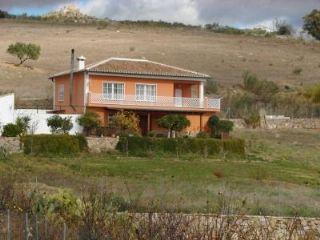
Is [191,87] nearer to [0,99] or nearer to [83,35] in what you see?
[0,99]

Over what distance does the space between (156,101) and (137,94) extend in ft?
5.30

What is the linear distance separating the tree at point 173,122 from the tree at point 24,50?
125ft

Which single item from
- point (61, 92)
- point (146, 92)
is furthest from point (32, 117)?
point (61, 92)

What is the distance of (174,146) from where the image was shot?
48.0m

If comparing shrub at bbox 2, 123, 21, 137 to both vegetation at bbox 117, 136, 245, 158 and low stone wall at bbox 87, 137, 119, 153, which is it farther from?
vegetation at bbox 117, 136, 245, 158

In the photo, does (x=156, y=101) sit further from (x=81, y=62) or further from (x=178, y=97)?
(x=81, y=62)

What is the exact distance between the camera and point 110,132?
5244 centimetres

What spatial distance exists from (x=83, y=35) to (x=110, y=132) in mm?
70054

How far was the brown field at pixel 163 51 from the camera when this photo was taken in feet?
294

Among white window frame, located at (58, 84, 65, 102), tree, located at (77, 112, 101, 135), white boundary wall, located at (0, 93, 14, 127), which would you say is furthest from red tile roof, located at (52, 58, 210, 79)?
white boundary wall, located at (0, 93, 14, 127)

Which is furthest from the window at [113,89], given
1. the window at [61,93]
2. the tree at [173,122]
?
the window at [61,93]

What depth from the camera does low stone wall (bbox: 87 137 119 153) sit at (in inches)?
1895

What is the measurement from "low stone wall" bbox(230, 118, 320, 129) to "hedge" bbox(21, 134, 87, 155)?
18269 mm

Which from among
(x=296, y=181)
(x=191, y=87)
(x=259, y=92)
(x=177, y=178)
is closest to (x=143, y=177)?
(x=177, y=178)
